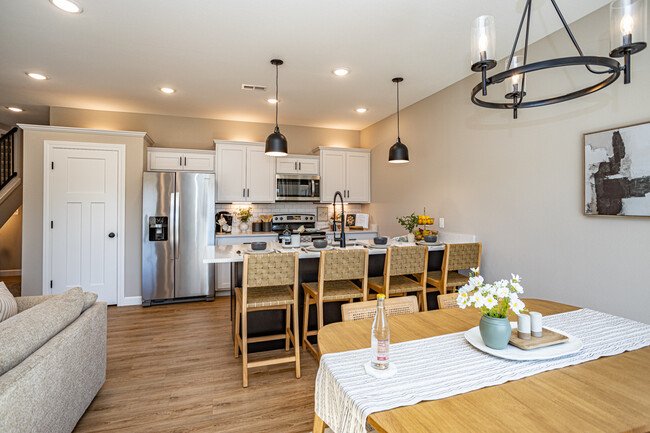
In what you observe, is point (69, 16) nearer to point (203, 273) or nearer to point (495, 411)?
point (203, 273)

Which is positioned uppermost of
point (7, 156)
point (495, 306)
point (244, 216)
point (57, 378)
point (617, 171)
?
point (7, 156)

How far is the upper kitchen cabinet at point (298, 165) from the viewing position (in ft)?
17.5

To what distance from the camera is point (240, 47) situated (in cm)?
290

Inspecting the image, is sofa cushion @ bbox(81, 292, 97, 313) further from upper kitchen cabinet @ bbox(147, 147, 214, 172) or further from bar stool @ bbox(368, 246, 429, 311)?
upper kitchen cabinet @ bbox(147, 147, 214, 172)

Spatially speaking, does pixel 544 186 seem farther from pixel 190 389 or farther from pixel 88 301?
pixel 88 301

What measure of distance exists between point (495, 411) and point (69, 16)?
3.47 meters

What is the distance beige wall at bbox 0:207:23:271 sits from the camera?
6.16m

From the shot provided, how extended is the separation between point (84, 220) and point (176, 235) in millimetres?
1149

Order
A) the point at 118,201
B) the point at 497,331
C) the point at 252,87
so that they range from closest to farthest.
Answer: the point at 497,331
the point at 252,87
the point at 118,201

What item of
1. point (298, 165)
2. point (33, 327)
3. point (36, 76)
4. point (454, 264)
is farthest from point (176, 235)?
point (454, 264)

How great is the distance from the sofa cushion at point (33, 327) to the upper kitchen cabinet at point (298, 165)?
364 centimetres

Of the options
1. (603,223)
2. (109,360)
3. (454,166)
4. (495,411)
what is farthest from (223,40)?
(603,223)

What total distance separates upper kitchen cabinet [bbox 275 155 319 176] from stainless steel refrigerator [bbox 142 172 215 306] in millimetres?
1162

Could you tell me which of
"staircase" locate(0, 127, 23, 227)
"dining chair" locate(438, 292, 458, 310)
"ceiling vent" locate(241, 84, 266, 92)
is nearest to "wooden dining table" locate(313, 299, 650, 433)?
"dining chair" locate(438, 292, 458, 310)
